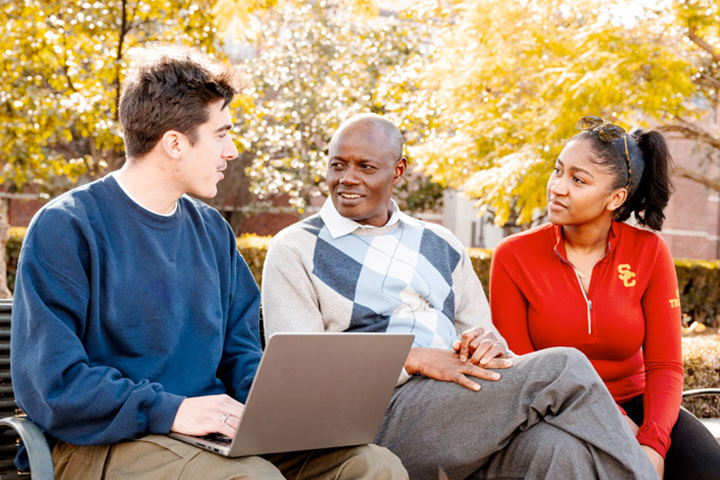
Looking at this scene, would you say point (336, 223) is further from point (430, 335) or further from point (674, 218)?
point (674, 218)

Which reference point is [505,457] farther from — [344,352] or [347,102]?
[347,102]

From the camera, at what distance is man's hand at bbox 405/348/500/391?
8.41 feet

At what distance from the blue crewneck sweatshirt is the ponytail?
1839 mm

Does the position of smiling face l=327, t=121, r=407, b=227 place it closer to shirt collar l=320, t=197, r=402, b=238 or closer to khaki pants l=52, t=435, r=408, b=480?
shirt collar l=320, t=197, r=402, b=238

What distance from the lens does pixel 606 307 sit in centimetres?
327

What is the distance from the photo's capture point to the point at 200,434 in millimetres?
2148

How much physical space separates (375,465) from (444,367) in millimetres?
552

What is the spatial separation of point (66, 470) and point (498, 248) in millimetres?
1954

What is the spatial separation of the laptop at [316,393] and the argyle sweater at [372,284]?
56cm

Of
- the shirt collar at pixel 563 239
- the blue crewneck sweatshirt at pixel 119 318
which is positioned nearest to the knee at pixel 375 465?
the blue crewneck sweatshirt at pixel 119 318

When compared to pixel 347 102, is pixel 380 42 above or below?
above

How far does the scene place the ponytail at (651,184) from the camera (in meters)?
3.50

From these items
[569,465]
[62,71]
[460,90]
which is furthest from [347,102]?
[569,465]

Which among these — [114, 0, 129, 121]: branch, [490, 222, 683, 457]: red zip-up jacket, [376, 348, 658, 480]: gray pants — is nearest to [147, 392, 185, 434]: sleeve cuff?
[376, 348, 658, 480]: gray pants
